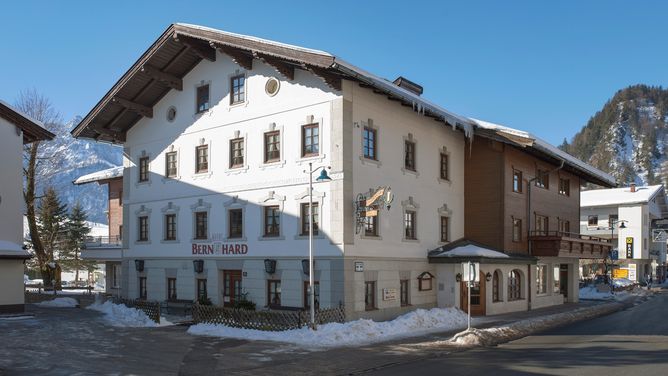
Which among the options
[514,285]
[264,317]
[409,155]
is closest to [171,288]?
[264,317]

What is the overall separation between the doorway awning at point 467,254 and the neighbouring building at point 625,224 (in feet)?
154

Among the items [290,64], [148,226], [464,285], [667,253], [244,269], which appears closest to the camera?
[290,64]

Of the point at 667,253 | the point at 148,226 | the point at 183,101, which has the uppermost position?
the point at 183,101

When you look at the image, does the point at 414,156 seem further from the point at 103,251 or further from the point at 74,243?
the point at 74,243

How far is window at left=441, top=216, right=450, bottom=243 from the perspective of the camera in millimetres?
31562

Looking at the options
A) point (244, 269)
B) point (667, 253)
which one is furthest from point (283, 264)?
point (667, 253)

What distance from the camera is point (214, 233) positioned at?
29.6m

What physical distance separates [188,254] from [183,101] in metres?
7.88

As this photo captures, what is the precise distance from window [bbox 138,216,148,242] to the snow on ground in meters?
3.84

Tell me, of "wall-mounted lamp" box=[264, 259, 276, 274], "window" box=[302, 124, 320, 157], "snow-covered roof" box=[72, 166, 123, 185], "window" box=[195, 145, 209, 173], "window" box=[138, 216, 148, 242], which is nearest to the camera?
"window" box=[302, 124, 320, 157]

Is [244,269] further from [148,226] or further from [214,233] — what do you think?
[148,226]

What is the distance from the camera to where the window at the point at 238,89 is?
29.0 metres

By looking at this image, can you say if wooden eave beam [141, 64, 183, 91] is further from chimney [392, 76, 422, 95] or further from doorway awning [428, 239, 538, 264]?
doorway awning [428, 239, 538, 264]

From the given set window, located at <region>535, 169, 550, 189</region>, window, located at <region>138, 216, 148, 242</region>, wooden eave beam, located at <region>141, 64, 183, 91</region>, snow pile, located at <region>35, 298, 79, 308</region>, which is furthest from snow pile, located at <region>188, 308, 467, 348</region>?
snow pile, located at <region>35, 298, 79, 308</region>
